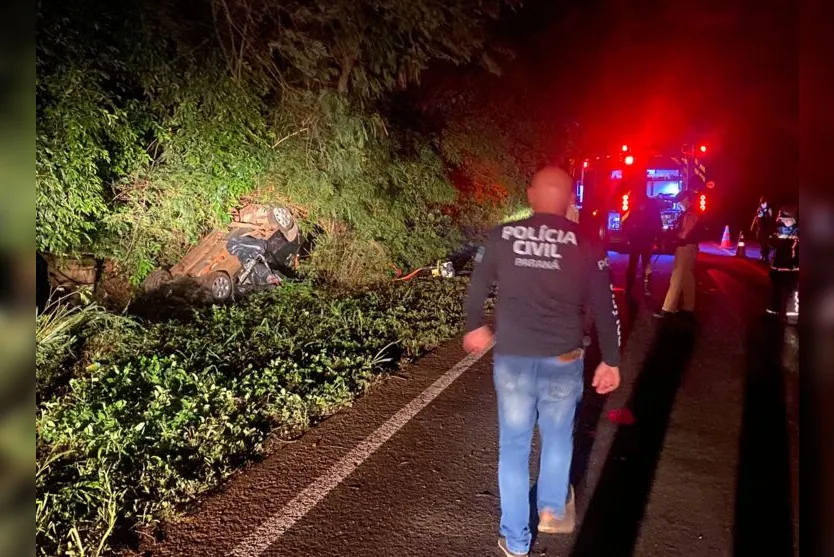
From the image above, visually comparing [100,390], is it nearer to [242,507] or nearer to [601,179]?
[242,507]

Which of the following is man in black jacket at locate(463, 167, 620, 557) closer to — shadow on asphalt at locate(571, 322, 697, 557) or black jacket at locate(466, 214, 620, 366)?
black jacket at locate(466, 214, 620, 366)

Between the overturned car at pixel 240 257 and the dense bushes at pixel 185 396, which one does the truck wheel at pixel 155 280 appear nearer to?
the overturned car at pixel 240 257

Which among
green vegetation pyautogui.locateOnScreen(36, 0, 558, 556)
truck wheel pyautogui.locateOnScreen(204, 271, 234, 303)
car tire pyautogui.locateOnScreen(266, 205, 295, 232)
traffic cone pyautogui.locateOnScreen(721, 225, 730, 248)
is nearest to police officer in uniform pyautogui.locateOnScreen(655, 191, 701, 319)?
green vegetation pyautogui.locateOnScreen(36, 0, 558, 556)

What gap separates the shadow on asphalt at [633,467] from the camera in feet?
12.3

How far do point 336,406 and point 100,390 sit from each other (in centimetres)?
193

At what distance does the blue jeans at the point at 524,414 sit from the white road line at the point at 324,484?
4.13ft

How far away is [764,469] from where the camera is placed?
464cm

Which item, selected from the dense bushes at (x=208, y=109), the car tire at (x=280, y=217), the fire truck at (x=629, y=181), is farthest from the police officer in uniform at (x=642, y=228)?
the fire truck at (x=629, y=181)

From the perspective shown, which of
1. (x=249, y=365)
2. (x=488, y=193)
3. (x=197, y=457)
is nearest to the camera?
(x=197, y=457)

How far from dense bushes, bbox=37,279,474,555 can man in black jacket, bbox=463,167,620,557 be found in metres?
2.04

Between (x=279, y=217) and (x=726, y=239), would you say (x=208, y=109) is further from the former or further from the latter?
(x=726, y=239)

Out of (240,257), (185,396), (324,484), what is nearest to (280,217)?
(240,257)

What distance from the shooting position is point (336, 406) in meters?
5.74

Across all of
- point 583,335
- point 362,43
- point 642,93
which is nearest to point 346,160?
point 362,43
